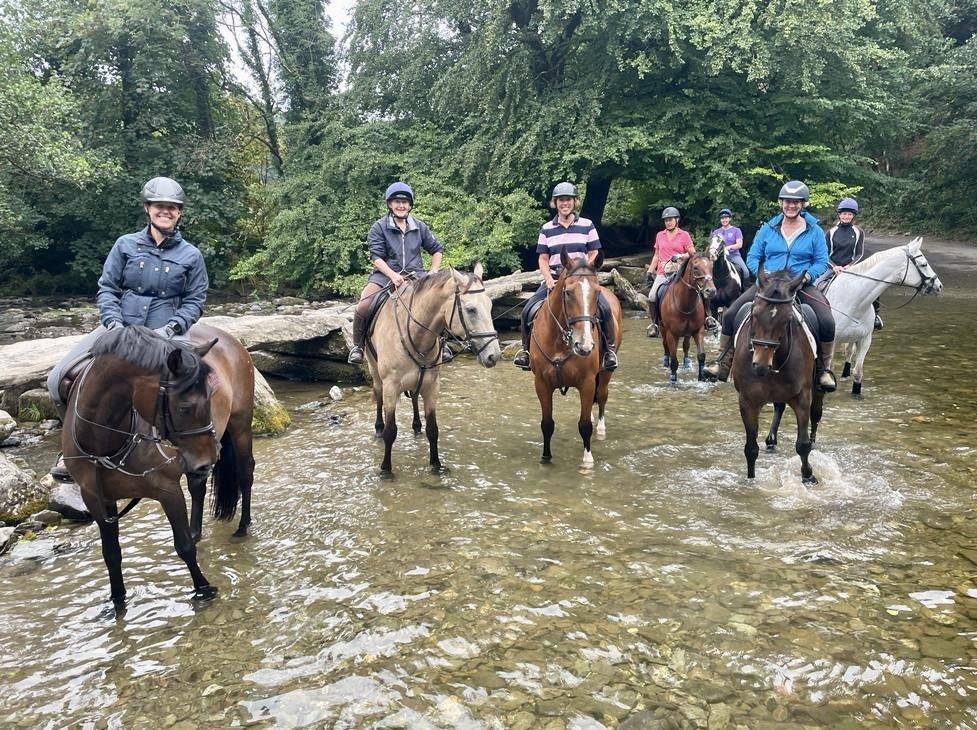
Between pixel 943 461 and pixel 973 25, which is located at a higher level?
pixel 973 25

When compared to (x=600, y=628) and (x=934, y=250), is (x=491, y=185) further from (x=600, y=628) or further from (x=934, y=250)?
(x=934, y=250)

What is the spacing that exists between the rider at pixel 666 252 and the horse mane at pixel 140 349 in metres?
9.85

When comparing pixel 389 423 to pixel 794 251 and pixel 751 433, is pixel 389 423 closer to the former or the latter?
pixel 751 433

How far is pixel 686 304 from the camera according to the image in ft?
37.7

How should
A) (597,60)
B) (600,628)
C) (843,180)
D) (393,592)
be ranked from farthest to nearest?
1. (843,180)
2. (597,60)
3. (393,592)
4. (600,628)

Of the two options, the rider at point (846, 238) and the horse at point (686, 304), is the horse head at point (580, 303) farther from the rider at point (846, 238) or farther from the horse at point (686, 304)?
the rider at point (846, 238)

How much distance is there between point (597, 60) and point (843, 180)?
1106 cm

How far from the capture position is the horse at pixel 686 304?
11367 mm

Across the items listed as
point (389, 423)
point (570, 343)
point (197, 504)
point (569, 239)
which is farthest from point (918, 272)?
point (197, 504)

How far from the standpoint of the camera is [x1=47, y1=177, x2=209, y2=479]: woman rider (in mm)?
4926

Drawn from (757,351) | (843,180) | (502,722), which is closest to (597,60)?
(843,180)

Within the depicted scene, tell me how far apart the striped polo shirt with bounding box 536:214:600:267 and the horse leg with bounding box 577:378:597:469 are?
69.3 inches

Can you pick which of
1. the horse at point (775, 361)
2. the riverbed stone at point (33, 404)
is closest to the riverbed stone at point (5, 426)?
the riverbed stone at point (33, 404)

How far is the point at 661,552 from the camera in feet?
16.9
